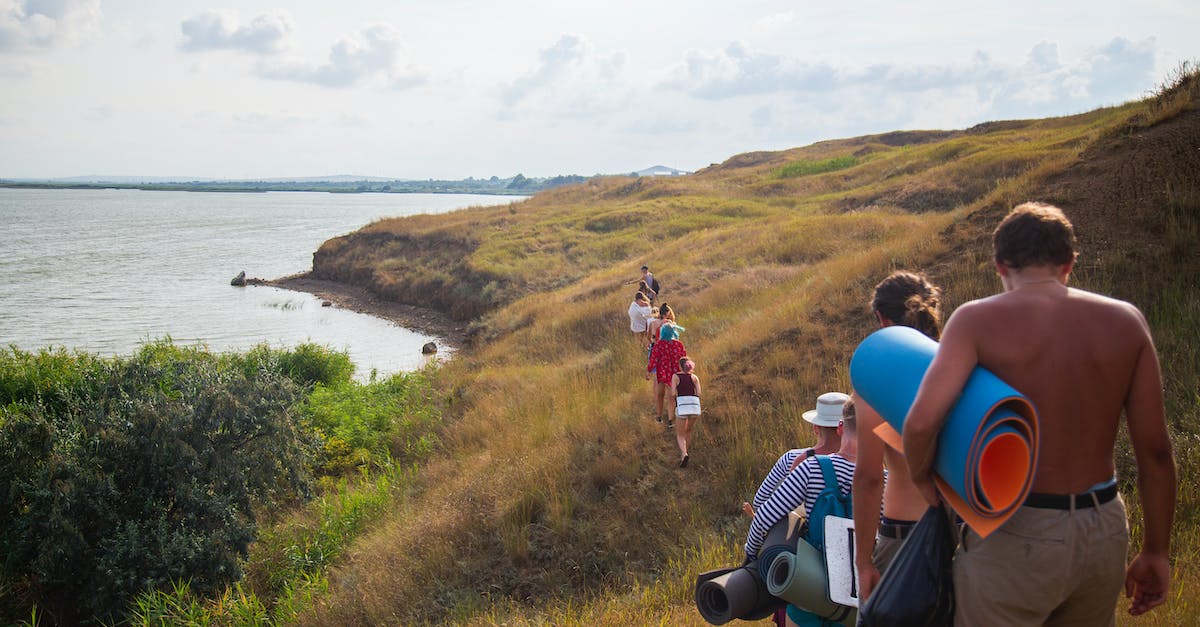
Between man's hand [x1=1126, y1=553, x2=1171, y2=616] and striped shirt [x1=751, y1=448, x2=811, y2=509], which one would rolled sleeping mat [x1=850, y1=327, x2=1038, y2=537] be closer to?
man's hand [x1=1126, y1=553, x2=1171, y2=616]

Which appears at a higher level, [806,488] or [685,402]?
[806,488]

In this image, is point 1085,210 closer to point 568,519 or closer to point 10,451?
point 568,519

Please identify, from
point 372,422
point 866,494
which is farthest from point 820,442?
point 372,422

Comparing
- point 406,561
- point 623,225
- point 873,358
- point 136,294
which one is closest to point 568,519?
point 406,561

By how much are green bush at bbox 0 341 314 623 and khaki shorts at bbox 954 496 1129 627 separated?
886cm

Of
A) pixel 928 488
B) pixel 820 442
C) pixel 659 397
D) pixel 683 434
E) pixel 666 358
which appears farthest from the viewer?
pixel 659 397

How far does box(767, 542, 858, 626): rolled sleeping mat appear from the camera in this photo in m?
3.43

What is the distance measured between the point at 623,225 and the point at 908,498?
36730 millimetres

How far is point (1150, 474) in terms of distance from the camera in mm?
2555

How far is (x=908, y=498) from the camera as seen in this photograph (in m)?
3.05

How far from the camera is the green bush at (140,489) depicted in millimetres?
8852

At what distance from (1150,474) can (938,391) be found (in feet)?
2.89

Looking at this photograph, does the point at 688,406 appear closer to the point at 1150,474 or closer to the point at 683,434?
the point at 683,434

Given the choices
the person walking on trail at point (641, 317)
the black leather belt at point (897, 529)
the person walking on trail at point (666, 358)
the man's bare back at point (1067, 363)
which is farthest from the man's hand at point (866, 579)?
the person walking on trail at point (641, 317)
